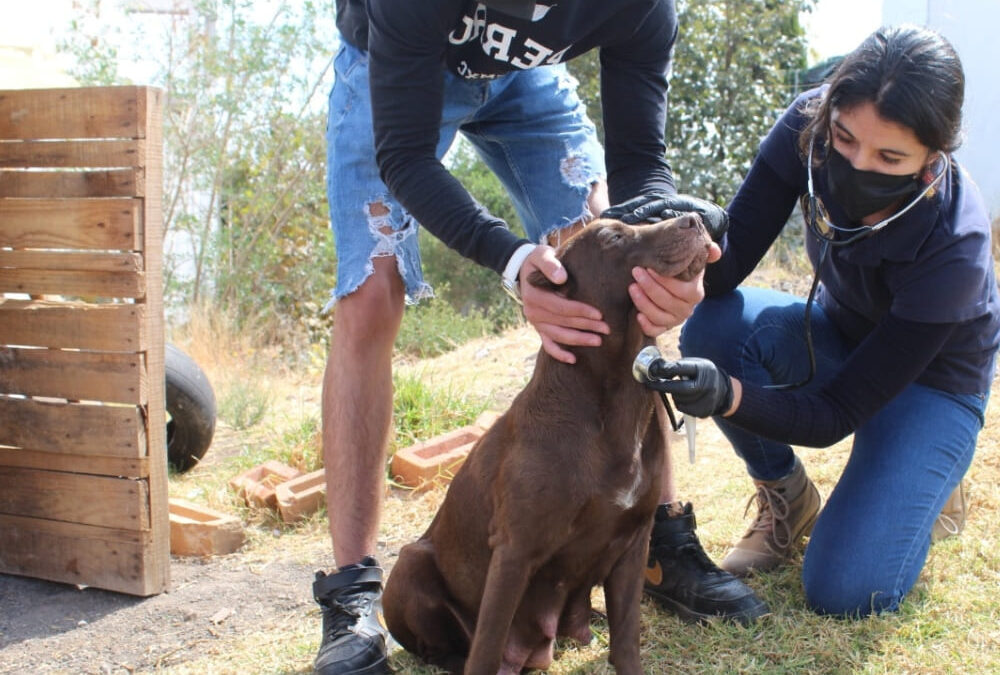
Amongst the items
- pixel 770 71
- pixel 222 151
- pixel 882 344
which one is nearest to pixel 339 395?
pixel 882 344

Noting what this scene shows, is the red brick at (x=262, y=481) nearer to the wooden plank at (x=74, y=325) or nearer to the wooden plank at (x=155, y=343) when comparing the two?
the wooden plank at (x=155, y=343)

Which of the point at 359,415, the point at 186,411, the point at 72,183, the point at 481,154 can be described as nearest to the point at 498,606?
the point at 359,415

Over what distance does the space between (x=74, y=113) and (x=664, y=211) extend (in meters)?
2.42

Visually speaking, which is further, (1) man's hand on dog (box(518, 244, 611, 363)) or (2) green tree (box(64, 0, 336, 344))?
(2) green tree (box(64, 0, 336, 344))

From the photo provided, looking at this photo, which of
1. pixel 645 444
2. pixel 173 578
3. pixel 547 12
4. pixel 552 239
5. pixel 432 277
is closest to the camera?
pixel 645 444

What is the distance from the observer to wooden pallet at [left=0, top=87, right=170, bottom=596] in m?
3.64

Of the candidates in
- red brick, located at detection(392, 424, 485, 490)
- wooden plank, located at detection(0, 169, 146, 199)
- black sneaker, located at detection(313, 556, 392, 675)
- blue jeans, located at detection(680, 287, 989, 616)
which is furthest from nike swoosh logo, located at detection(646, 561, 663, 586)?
wooden plank, located at detection(0, 169, 146, 199)

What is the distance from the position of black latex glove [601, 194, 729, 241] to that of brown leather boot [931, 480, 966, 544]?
5.37ft

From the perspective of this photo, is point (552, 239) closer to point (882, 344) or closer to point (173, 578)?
point (882, 344)

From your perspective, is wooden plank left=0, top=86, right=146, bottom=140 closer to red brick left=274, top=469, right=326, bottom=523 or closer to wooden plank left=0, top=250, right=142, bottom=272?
wooden plank left=0, top=250, right=142, bottom=272

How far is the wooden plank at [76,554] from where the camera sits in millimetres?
3691

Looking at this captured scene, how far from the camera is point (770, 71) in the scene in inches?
380

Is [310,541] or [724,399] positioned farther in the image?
[310,541]

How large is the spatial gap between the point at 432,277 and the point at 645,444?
8672mm
